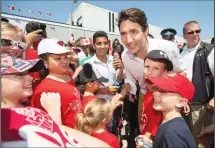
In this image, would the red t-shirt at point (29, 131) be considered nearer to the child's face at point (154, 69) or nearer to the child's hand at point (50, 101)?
the child's hand at point (50, 101)

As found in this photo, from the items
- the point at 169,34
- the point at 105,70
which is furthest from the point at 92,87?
the point at 169,34

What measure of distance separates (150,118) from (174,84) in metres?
0.41

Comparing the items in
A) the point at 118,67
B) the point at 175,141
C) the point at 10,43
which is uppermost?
the point at 10,43

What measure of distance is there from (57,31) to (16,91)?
844 cm

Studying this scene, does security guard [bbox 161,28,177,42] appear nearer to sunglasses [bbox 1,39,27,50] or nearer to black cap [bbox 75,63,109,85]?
black cap [bbox 75,63,109,85]

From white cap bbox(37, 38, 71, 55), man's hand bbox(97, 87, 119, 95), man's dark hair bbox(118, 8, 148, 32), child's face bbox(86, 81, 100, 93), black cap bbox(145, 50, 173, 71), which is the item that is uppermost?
man's dark hair bbox(118, 8, 148, 32)

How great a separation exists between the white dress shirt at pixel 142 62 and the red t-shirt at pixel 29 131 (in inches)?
48.5

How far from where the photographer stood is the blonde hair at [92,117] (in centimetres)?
176

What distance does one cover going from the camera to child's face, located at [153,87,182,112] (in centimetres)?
162

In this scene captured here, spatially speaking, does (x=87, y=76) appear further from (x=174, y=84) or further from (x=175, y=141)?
(x=175, y=141)

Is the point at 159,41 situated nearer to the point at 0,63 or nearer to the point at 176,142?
the point at 176,142

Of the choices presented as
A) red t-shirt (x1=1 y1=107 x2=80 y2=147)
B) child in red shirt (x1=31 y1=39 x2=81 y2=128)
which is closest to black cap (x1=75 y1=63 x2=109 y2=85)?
child in red shirt (x1=31 y1=39 x2=81 y2=128)

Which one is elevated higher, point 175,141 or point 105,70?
point 105,70

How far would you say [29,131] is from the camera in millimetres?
991
